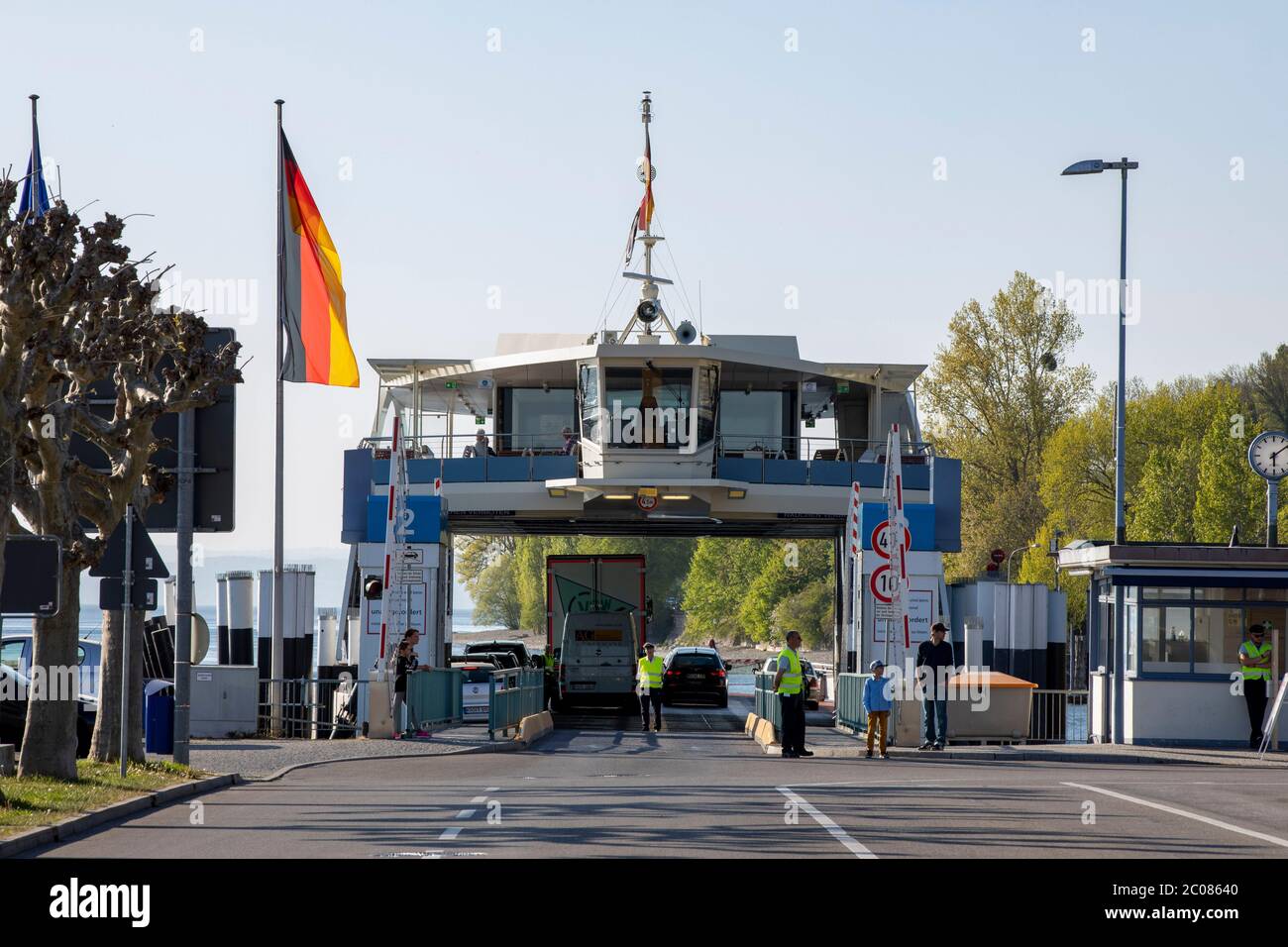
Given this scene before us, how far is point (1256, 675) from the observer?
93.7 ft

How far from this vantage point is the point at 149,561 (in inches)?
787

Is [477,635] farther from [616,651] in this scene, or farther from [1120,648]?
[1120,648]

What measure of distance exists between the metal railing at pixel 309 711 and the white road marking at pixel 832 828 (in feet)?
49.5

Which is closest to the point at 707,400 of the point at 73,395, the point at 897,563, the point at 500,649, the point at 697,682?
the point at 697,682

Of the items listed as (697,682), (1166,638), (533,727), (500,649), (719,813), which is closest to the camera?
(719,813)

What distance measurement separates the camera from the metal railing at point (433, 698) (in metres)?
31.5

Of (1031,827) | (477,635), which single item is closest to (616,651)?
(1031,827)

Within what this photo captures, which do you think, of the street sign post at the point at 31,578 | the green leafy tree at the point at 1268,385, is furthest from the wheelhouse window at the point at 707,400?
the green leafy tree at the point at 1268,385

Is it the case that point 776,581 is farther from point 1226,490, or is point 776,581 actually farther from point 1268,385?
point 1226,490

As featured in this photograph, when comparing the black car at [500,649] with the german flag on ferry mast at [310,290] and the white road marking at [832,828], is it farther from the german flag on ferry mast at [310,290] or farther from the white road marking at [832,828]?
the white road marking at [832,828]

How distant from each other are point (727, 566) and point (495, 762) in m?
86.3

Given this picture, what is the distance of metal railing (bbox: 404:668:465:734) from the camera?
31547 millimetres

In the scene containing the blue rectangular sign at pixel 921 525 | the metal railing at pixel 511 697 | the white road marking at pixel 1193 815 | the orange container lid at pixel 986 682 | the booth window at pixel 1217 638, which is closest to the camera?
the white road marking at pixel 1193 815

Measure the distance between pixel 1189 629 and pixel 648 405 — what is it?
1667 cm
